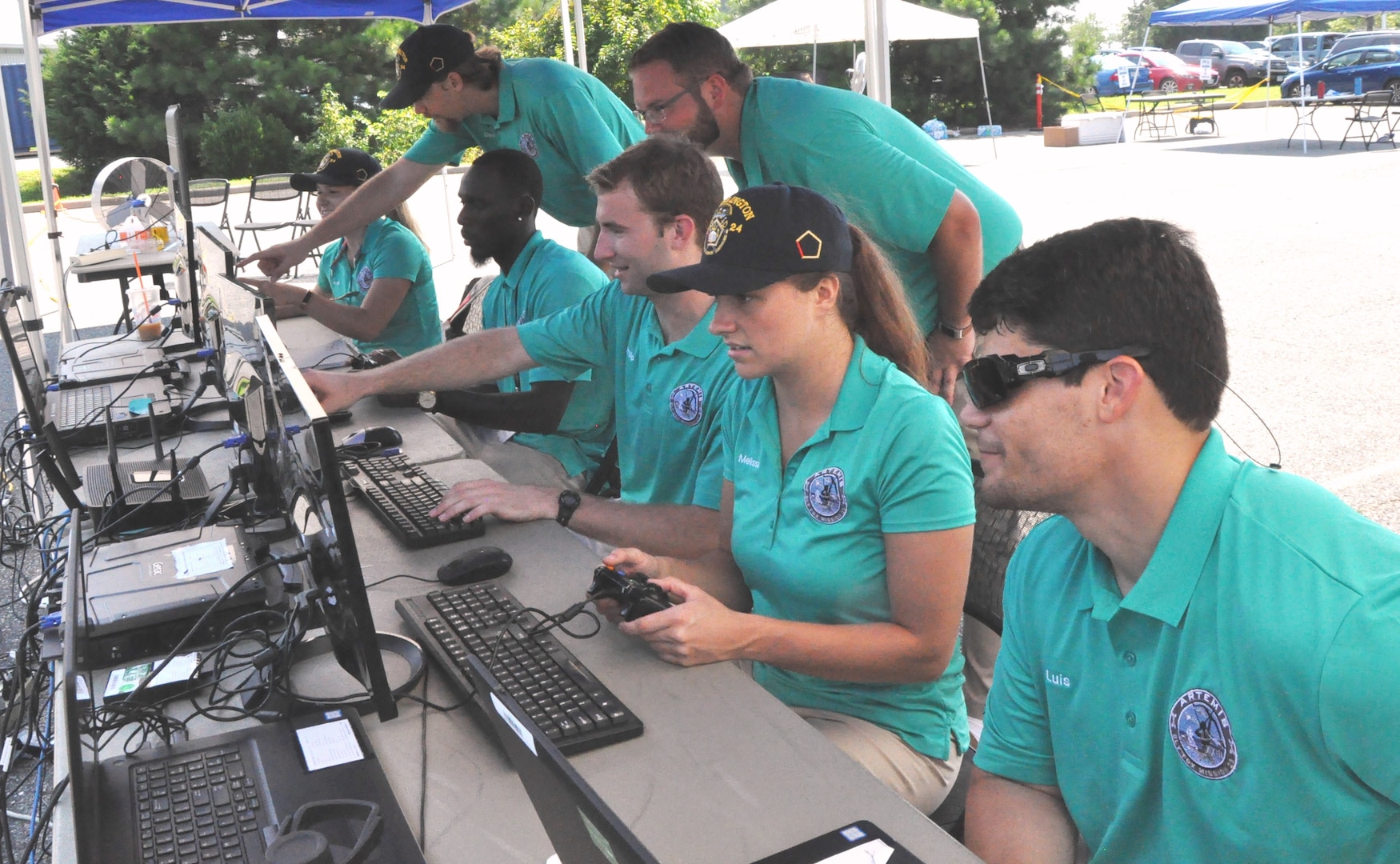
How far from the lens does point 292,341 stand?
4.30 metres

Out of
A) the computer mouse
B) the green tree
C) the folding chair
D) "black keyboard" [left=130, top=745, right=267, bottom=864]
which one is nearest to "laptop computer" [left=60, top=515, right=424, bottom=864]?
"black keyboard" [left=130, top=745, right=267, bottom=864]

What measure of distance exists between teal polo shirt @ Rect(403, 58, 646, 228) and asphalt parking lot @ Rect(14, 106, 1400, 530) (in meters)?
1.92

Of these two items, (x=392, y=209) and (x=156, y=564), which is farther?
(x=392, y=209)

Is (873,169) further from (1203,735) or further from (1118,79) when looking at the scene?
(1118,79)

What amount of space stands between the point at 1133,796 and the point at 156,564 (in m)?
1.65

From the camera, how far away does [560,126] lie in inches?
150

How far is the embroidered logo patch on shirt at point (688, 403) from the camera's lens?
96.7 inches

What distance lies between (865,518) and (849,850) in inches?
26.1

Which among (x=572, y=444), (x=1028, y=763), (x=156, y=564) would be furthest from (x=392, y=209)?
(x=1028, y=763)

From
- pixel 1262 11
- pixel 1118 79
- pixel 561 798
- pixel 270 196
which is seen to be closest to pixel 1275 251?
pixel 1262 11

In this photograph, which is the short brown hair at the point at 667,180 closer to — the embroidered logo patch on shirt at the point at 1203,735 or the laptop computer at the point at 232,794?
the laptop computer at the point at 232,794

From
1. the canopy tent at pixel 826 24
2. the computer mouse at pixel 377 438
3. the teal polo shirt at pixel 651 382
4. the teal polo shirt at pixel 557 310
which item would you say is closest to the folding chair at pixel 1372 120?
the canopy tent at pixel 826 24

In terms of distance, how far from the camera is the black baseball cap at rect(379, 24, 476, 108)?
367cm

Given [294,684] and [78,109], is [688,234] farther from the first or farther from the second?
[78,109]
